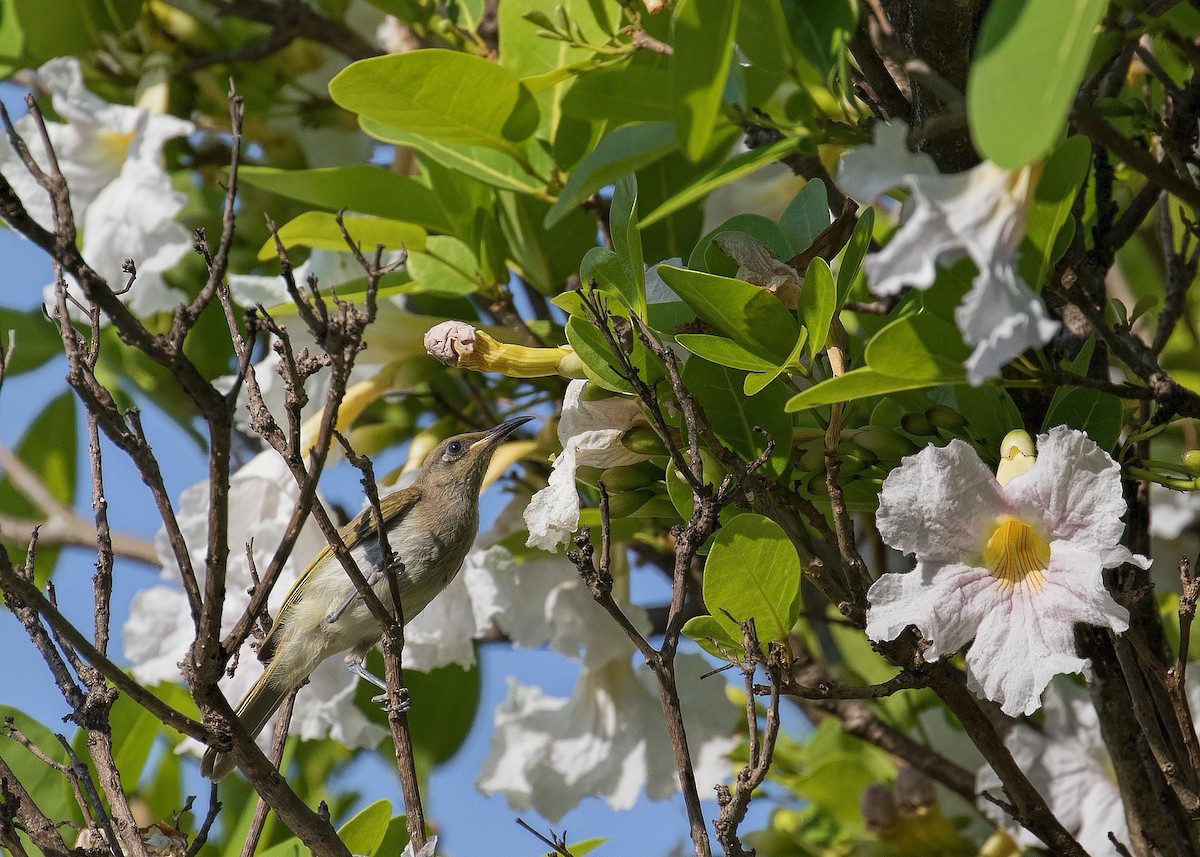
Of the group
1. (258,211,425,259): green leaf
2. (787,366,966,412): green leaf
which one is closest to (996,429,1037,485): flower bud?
(787,366,966,412): green leaf

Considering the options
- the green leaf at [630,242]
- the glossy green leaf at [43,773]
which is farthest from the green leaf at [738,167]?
the glossy green leaf at [43,773]

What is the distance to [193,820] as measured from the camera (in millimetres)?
2137

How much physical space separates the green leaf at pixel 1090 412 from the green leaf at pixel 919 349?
11.3 inches

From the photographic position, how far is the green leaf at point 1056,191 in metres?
1.04

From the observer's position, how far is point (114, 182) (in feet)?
6.95

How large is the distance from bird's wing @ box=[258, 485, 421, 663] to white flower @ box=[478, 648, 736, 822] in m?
0.38

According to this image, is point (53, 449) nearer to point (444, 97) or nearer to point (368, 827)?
point (368, 827)

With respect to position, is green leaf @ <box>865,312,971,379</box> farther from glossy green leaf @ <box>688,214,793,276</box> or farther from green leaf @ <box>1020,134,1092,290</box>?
glossy green leaf @ <box>688,214,793,276</box>

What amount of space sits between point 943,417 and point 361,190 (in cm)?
95

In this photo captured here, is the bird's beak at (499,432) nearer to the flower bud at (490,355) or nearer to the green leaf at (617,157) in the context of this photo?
the flower bud at (490,355)

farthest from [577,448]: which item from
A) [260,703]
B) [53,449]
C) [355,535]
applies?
[53,449]

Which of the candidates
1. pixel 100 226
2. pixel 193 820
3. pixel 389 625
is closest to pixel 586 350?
pixel 389 625

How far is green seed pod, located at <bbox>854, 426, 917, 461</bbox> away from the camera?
1288 millimetres

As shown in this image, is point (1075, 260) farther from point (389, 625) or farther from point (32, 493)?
point (32, 493)
